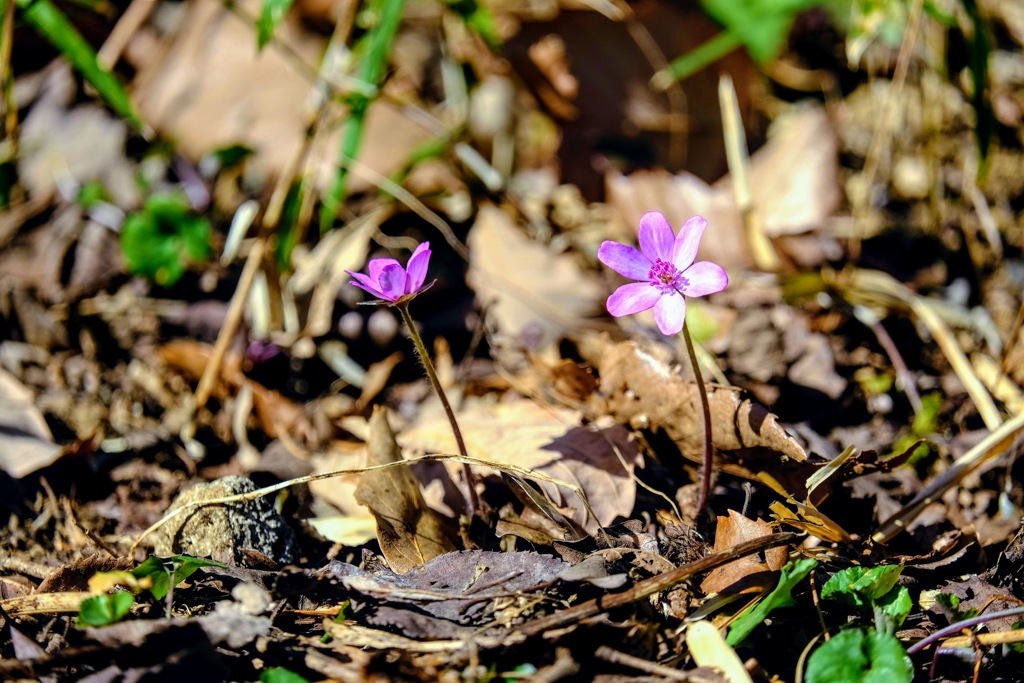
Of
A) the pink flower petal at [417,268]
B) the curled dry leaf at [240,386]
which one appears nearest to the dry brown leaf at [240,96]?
the curled dry leaf at [240,386]

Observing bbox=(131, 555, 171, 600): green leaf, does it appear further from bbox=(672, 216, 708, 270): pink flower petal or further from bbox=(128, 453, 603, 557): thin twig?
bbox=(672, 216, 708, 270): pink flower petal

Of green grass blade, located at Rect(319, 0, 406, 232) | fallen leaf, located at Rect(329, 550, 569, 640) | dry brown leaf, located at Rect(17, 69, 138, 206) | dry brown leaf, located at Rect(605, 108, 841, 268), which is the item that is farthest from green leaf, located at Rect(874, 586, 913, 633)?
dry brown leaf, located at Rect(17, 69, 138, 206)

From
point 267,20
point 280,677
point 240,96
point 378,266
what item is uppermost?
point 267,20

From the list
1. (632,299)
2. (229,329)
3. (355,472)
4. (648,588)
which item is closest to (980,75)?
(632,299)

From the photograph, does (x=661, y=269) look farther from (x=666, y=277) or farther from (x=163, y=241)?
(x=163, y=241)

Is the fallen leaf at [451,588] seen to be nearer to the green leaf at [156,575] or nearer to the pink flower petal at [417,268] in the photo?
the green leaf at [156,575]

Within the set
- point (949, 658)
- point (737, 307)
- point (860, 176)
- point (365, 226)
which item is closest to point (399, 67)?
point (365, 226)
